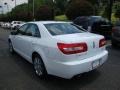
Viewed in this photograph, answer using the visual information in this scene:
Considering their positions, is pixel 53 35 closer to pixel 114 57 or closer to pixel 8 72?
pixel 8 72

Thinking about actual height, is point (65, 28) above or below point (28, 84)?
above

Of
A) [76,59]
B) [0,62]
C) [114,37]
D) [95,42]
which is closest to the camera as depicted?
[76,59]

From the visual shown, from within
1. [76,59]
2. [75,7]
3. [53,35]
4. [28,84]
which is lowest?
[28,84]

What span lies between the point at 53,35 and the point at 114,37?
5.33 metres

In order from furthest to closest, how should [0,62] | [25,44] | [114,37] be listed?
[114,37]
[0,62]
[25,44]

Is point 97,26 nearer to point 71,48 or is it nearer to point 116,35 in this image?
point 116,35

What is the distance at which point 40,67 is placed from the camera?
19.3 feet

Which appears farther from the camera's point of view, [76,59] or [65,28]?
[65,28]

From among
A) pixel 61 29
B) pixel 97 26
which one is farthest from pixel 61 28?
pixel 97 26

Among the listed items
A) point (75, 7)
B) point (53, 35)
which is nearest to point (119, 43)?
point (53, 35)

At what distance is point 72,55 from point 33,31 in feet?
6.38

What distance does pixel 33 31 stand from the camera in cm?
656

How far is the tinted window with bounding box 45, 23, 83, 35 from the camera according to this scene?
5.94 m

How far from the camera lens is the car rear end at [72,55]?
16.4ft
